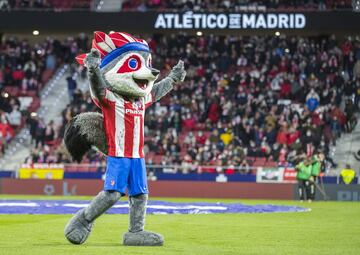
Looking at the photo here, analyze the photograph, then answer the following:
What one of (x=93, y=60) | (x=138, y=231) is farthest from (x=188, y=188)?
(x=93, y=60)

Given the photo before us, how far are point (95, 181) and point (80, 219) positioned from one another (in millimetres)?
21329

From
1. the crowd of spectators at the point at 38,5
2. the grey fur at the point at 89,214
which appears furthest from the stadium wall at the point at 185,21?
the grey fur at the point at 89,214

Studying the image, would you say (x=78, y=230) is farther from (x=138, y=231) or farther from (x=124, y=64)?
(x=124, y=64)

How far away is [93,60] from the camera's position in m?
10.9

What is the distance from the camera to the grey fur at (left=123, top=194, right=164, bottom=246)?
11.2 m

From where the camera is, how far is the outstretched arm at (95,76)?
1085 centimetres

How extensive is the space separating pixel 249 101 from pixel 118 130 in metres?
25.3

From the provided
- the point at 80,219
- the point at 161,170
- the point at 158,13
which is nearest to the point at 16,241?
the point at 80,219

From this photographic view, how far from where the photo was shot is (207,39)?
1610 inches

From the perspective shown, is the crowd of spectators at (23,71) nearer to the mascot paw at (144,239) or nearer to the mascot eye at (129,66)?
the mascot eye at (129,66)

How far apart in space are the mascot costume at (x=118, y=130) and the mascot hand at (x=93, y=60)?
33mm

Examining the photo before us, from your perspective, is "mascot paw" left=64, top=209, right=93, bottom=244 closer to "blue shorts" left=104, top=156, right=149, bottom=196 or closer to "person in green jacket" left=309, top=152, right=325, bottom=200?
"blue shorts" left=104, top=156, right=149, bottom=196

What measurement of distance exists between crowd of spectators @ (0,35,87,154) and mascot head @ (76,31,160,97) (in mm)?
25276

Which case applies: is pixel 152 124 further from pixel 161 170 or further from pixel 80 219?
pixel 80 219
